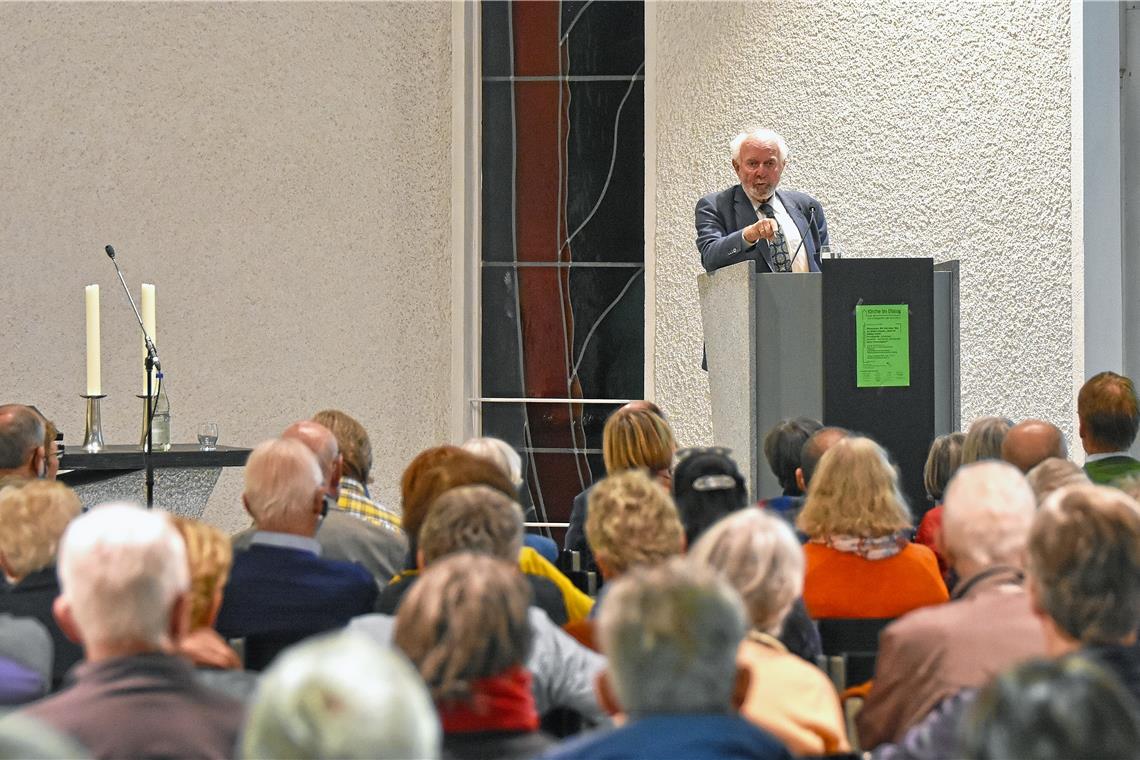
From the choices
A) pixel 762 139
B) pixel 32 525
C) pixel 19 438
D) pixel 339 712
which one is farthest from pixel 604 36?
pixel 339 712

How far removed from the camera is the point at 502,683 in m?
1.91

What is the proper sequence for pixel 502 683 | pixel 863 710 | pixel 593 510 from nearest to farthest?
pixel 502 683
pixel 863 710
pixel 593 510

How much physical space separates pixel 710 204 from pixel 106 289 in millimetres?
3130

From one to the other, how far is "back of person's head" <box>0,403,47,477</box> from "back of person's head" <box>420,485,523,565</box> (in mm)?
1776

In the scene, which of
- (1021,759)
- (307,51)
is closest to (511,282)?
(307,51)

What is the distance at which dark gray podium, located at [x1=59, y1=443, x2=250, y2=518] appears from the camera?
17.4ft

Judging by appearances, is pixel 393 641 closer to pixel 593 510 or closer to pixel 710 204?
pixel 593 510

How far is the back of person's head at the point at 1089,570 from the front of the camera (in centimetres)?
198

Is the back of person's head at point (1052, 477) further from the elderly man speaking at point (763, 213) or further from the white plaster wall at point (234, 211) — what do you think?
the white plaster wall at point (234, 211)

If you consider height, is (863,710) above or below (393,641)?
below

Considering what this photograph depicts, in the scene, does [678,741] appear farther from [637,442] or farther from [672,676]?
[637,442]

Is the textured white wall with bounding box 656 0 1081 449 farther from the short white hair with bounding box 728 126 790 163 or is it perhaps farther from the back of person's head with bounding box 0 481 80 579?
the back of person's head with bounding box 0 481 80 579

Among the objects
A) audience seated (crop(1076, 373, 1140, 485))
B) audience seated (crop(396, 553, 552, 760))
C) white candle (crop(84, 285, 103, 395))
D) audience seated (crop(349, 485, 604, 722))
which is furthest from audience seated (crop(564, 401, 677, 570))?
white candle (crop(84, 285, 103, 395))

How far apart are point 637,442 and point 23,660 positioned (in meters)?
1.91
